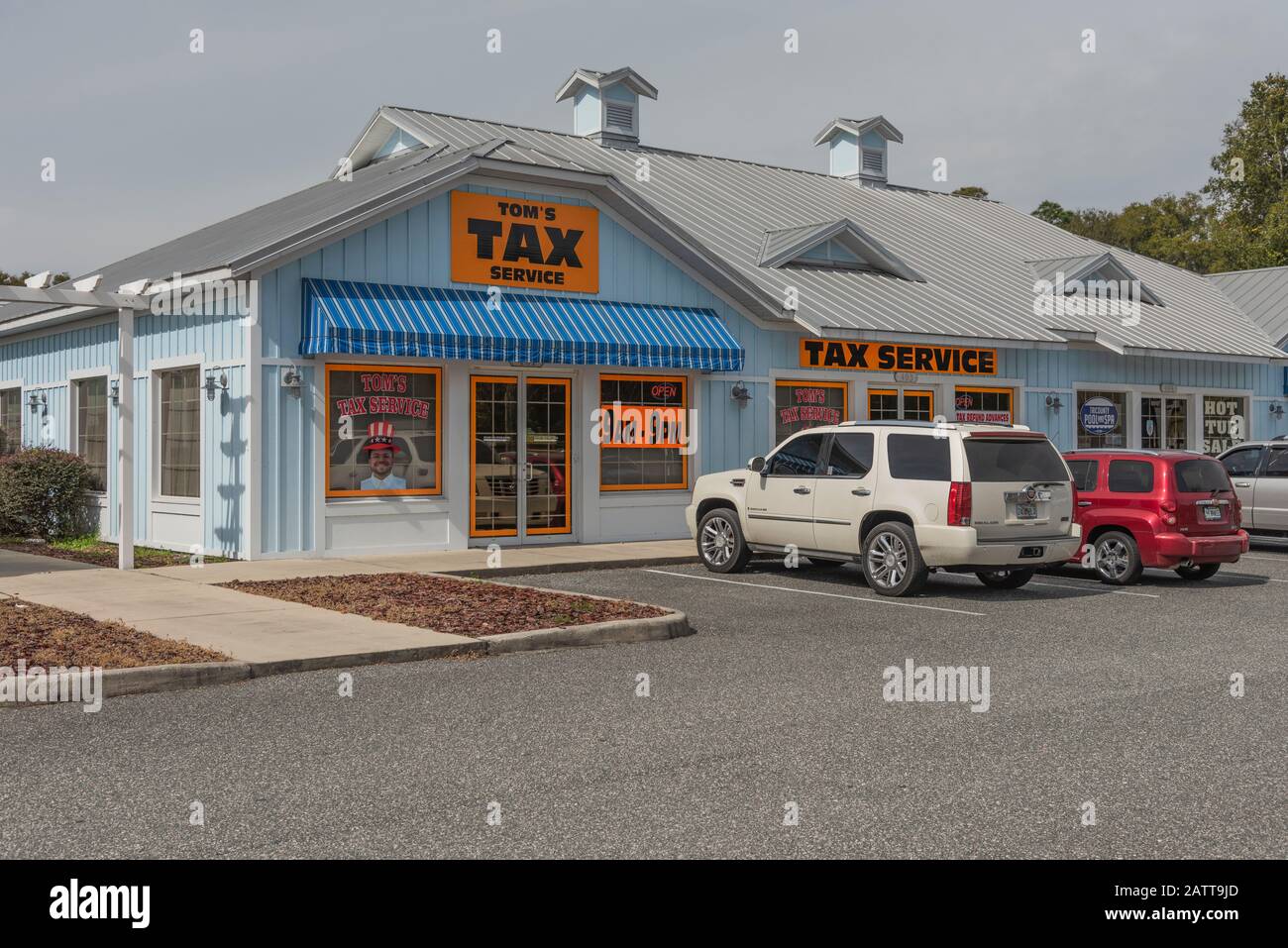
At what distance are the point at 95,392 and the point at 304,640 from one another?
484 inches

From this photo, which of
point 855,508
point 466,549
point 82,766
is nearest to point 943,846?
point 82,766

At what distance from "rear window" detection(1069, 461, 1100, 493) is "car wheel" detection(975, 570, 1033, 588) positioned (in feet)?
5.13

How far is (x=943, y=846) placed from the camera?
5383mm

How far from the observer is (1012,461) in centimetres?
1419

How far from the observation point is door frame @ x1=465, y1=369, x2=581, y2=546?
60.2ft

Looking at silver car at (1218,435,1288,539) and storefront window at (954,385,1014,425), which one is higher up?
storefront window at (954,385,1014,425)

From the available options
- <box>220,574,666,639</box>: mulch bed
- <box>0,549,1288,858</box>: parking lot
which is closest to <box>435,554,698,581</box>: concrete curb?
<box>220,574,666,639</box>: mulch bed

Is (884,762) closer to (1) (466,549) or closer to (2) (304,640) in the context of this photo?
(2) (304,640)

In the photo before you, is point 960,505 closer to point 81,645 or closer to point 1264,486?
point 81,645

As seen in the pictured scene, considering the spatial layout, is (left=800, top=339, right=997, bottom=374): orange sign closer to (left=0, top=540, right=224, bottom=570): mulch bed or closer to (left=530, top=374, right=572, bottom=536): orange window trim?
(left=530, top=374, right=572, bottom=536): orange window trim

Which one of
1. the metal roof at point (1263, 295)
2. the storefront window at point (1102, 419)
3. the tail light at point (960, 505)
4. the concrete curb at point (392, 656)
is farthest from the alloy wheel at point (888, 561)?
the metal roof at point (1263, 295)

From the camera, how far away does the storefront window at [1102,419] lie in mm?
26531

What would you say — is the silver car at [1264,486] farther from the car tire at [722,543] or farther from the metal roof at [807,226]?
the car tire at [722,543]

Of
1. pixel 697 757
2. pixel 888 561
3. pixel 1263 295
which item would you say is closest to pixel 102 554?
pixel 888 561
